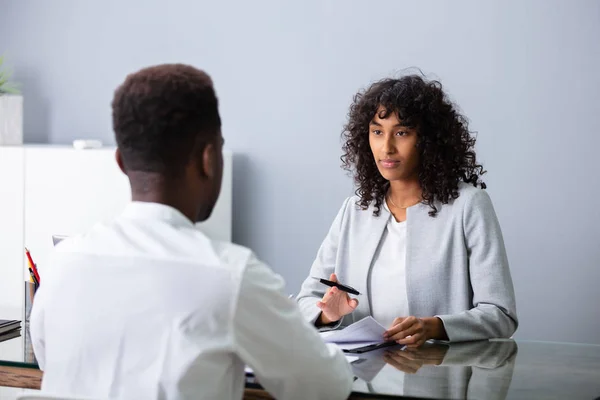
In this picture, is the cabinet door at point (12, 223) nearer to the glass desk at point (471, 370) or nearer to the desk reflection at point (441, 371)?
the glass desk at point (471, 370)

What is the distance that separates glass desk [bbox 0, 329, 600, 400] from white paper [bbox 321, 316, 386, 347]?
0.05 meters

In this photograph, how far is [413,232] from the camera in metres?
2.50

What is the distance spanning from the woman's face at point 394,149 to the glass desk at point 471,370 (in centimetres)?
61

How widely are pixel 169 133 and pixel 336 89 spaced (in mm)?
2873

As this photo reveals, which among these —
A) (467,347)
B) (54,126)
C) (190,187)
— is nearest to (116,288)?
(190,187)

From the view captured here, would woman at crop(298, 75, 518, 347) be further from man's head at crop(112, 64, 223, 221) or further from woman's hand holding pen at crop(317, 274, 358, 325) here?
man's head at crop(112, 64, 223, 221)

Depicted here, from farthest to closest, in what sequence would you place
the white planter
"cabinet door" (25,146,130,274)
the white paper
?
the white planter → "cabinet door" (25,146,130,274) → the white paper

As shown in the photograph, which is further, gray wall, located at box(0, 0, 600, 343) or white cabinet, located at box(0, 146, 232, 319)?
white cabinet, located at box(0, 146, 232, 319)

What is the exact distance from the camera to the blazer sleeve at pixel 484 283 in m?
2.22

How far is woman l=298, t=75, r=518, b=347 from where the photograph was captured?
2.36m

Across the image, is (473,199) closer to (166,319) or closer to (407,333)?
(407,333)

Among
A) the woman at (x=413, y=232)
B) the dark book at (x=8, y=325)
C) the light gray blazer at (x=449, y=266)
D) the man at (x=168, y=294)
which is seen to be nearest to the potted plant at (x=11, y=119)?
the dark book at (x=8, y=325)

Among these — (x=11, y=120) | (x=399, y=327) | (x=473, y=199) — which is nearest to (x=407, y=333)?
(x=399, y=327)

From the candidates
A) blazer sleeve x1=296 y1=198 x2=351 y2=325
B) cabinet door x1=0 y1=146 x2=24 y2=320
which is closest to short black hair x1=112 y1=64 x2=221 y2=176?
blazer sleeve x1=296 y1=198 x2=351 y2=325
